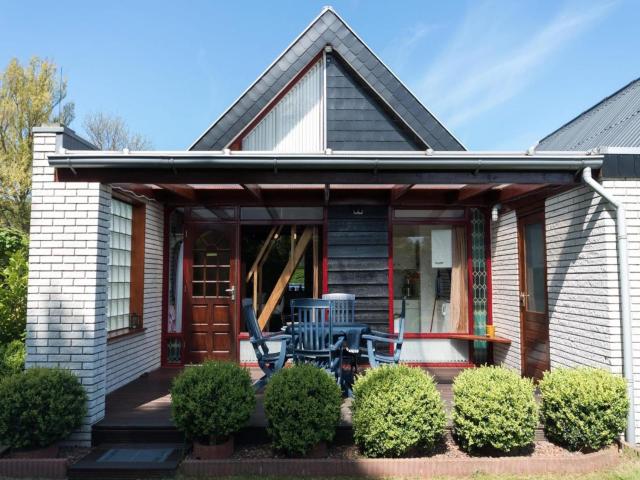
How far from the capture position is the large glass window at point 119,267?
5586 millimetres

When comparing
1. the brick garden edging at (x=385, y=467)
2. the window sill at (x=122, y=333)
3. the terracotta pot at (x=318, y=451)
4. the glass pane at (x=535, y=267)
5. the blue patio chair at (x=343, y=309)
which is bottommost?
the brick garden edging at (x=385, y=467)

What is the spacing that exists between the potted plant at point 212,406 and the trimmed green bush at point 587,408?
2.58m

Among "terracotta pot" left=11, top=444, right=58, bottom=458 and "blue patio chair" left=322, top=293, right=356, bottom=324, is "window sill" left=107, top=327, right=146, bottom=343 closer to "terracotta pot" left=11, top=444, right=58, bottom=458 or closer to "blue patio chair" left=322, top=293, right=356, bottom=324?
"terracotta pot" left=11, top=444, right=58, bottom=458

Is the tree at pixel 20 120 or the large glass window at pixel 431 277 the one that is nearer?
the large glass window at pixel 431 277

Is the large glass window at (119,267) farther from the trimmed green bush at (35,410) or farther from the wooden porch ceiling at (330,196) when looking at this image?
the trimmed green bush at (35,410)

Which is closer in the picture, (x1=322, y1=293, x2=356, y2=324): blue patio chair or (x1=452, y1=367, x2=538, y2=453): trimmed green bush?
(x1=452, y1=367, x2=538, y2=453): trimmed green bush

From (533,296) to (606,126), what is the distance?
2.68m

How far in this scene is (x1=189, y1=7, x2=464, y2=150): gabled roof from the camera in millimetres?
7301

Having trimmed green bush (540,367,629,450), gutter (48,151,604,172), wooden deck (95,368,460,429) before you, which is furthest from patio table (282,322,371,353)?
trimmed green bush (540,367,629,450)

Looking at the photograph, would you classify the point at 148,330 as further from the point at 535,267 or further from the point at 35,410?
the point at 535,267

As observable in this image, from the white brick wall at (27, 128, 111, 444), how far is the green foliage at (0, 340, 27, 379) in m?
0.42

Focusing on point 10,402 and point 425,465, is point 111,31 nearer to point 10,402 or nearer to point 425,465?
point 10,402

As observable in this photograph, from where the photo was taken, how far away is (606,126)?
6.53 metres

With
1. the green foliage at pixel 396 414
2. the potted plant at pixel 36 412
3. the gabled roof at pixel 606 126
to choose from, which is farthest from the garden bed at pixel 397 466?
the gabled roof at pixel 606 126
